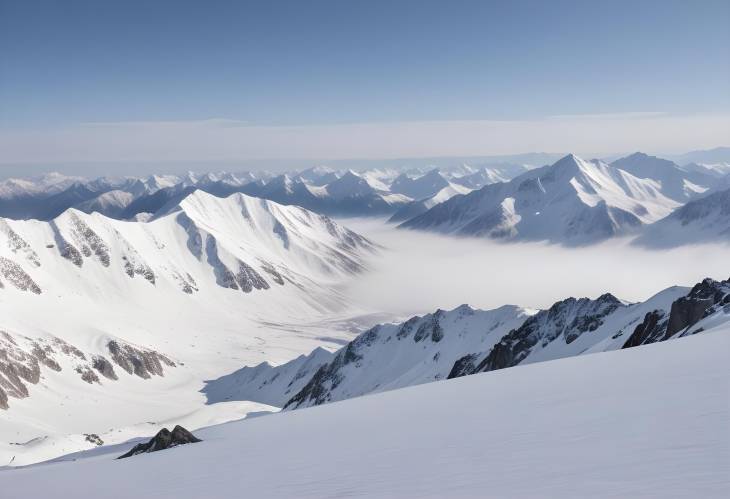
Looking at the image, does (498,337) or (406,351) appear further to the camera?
(406,351)

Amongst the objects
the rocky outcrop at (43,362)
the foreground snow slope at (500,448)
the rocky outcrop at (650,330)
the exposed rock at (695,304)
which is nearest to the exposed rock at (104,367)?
the rocky outcrop at (43,362)

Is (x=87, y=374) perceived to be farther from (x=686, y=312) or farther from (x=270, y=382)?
(x=686, y=312)

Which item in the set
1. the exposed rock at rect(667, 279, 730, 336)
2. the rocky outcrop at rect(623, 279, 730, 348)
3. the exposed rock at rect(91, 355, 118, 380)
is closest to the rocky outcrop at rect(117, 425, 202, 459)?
the rocky outcrop at rect(623, 279, 730, 348)

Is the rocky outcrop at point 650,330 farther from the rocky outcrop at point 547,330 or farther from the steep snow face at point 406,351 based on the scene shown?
the steep snow face at point 406,351

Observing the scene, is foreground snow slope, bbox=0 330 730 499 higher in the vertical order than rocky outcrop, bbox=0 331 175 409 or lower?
higher

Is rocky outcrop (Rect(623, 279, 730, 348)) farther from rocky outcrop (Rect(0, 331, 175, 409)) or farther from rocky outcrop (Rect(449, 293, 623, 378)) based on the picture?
rocky outcrop (Rect(0, 331, 175, 409))

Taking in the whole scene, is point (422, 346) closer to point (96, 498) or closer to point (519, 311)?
point (519, 311)

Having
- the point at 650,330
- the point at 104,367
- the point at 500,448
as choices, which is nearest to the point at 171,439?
the point at 500,448
